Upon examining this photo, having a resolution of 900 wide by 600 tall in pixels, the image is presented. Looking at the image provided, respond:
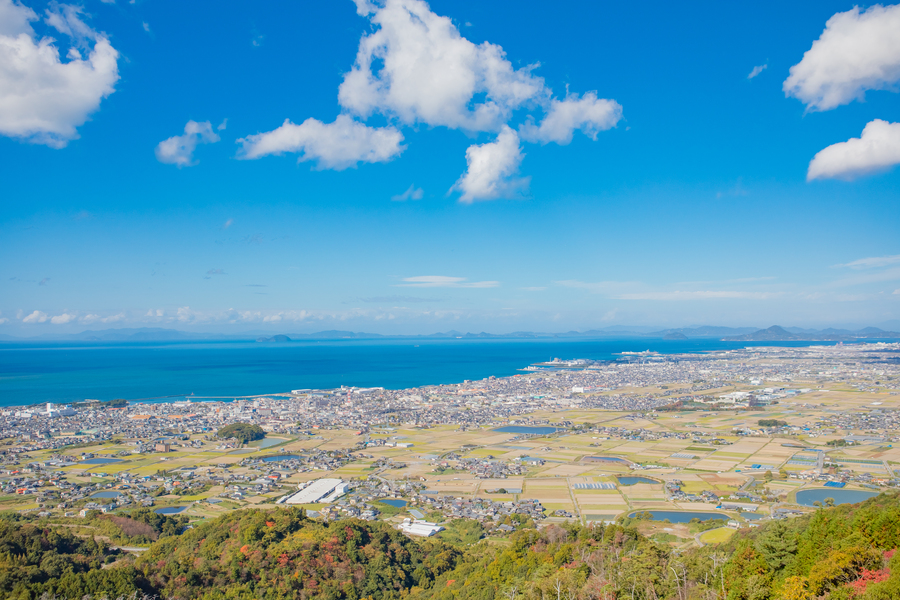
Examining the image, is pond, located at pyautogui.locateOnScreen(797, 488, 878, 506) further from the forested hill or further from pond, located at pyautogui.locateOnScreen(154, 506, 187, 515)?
pond, located at pyautogui.locateOnScreen(154, 506, 187, 515)

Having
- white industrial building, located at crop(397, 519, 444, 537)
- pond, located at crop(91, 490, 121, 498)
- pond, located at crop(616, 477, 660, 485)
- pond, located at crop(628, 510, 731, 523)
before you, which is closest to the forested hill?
white industrial building, located at crop(397, 519, 444, 537)

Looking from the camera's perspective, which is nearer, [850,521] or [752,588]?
[752,588]

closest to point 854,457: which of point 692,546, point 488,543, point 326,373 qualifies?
point 692,546

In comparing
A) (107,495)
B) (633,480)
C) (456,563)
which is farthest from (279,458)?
(633,480)

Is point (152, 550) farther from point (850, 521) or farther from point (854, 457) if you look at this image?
point (854, 457)

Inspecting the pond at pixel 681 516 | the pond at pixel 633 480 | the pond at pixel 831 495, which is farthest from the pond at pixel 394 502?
the pond at pixel 831 495

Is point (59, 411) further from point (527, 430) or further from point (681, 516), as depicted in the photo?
point (681, 516)

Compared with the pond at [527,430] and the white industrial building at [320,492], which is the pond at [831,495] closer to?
the pond at [527,430]
